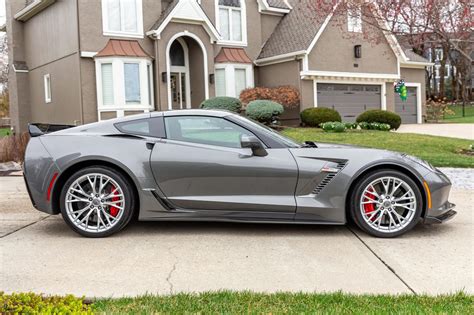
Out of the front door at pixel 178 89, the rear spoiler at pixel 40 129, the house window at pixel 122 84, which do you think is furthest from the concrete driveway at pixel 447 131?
the rear spoiler at pixel 40 129

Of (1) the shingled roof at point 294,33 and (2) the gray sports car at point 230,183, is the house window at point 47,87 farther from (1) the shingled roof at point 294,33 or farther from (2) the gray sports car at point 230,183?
(2) the gray sports car at point 230,183

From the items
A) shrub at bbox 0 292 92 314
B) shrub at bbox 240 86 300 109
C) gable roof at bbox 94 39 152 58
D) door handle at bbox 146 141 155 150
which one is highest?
gable roof at bbox 94 39 152 58

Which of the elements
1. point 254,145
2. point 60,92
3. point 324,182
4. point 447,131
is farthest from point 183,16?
point 324,182

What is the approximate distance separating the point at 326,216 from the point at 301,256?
2.32ft

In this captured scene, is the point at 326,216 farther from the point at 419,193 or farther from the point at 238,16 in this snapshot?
the point at 238,16

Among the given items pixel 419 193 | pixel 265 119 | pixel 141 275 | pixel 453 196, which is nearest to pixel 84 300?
pixel 141 275

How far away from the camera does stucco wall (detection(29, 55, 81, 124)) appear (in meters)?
19.7

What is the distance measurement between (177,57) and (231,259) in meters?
18.9

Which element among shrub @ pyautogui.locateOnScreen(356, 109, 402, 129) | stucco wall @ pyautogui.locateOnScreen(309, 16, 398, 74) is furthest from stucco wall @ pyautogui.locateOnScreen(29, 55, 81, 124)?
shrub @ pyautogui.locateOnScreen(356, 109, 402, 129)

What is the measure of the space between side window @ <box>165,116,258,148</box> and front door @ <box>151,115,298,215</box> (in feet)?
0.17

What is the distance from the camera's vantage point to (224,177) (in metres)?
5.05

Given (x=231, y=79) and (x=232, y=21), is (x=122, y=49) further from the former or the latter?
(x=232, y=21)

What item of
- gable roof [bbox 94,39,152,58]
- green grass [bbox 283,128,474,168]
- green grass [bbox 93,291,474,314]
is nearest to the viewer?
green grass [bbox 93,291,474,314]

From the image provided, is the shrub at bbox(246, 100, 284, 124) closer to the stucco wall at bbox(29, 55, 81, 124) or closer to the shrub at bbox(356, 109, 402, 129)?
the shrub at bbox(356, 109, 402, 129)
